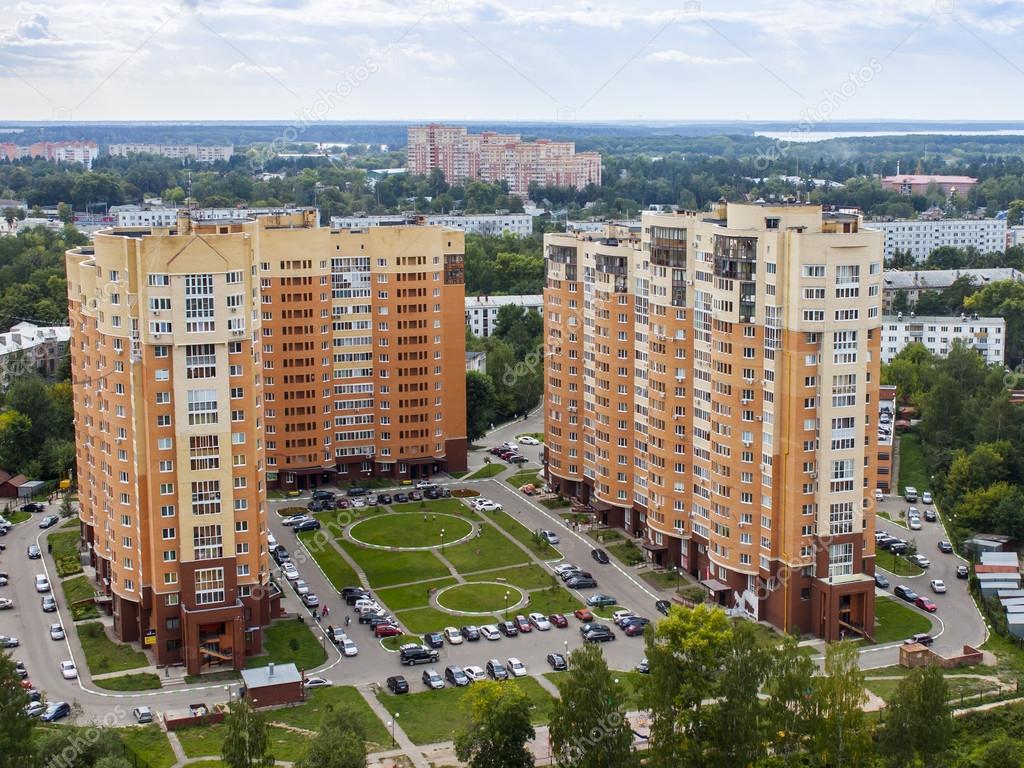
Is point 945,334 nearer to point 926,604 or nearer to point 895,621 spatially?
point 926,604

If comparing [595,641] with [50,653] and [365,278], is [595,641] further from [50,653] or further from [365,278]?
[365,278]

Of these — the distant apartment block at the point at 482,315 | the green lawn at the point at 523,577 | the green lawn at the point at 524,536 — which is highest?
the distant apartment block at the point at 482,315

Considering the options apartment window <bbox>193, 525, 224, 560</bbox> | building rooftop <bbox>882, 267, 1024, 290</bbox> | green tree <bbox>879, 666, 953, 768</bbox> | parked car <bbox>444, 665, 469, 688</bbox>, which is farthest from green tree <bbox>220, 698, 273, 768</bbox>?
building rooftop <bbox>882, 267, 1024, 290</bbox>

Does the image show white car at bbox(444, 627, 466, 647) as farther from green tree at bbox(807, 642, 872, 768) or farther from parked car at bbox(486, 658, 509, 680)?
green tree at bbox(807, 642, 872, 768)

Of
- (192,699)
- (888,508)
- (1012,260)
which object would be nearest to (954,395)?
(888,508)

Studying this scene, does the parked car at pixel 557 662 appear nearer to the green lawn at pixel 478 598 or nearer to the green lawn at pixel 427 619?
the green lawn at pixel 427 619

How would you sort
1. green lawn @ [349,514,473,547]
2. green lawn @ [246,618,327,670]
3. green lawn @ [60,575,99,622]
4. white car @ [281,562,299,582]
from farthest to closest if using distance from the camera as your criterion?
green lawn @ [349,514,473,547], white car @ [281,562,299,582], green lawn @ [60,575,99,622], green lawn @ [246,618,327,670]

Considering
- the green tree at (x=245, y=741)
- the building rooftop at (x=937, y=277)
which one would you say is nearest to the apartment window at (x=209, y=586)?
the green tree at (x=245, y=741)

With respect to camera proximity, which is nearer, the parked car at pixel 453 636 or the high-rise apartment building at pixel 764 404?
the high-rise apartment building at pixel 764 404
